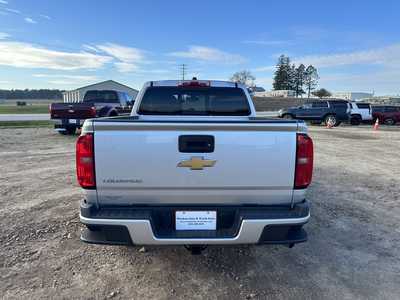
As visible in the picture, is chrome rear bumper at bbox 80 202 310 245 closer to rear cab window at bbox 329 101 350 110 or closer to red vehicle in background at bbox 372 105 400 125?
rear cab window at bbox 329 101 350 110

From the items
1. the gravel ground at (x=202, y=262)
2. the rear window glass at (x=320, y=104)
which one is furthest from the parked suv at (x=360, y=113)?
the gravel ground at (x=202, y=262)

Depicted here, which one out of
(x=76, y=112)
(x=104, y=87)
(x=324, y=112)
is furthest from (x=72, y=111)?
(x=104, y=87)

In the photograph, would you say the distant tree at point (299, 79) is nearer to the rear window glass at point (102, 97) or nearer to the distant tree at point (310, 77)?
the distant tree at point (310, 77)

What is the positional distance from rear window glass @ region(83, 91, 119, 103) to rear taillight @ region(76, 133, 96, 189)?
1338cm

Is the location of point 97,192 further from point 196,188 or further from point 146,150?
point 196,188

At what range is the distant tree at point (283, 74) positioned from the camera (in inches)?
4200

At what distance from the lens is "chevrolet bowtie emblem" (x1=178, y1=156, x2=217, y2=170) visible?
2648 millimetres

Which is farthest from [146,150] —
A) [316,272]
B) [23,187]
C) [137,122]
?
[23,187]

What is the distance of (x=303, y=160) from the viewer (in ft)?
8.92

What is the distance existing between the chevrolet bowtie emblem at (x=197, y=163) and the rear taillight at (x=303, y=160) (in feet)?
2.38

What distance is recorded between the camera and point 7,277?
312 cm

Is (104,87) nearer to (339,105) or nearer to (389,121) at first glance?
(339,105)

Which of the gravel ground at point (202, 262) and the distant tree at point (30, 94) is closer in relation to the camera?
the gravel ground at point (202, 262)

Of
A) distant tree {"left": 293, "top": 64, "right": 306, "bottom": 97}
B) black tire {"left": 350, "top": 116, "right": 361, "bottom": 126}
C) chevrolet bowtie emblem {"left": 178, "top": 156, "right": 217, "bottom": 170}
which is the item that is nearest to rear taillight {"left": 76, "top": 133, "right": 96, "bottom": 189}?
chevrolet bowtie emblem {"left": 178, "top": 156, "right": 217, "bottom": 170}
